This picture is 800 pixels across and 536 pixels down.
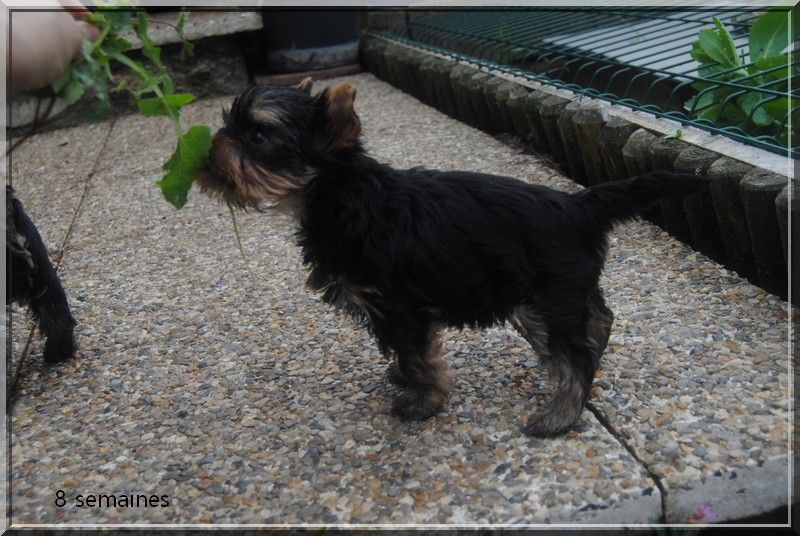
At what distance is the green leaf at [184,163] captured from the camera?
276 cm

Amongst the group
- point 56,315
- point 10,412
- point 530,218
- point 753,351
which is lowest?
point 753,351

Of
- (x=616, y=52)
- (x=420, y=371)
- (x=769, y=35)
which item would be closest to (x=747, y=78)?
(x=769, y=35)

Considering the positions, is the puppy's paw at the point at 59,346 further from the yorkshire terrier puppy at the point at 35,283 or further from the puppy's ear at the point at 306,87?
the puppy's ear at the point at 306,87

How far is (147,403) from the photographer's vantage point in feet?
11.4

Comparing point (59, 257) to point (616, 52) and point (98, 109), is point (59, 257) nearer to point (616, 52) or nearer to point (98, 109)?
point (98, 109)

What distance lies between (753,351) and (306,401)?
188 cm

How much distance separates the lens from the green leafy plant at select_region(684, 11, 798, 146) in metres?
4.18

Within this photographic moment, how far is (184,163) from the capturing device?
282cm

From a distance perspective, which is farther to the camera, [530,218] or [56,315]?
[56,315]

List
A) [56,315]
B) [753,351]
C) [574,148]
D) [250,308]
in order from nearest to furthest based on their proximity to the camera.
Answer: [753,351] → [56,315] → [250,308] → [574,148]

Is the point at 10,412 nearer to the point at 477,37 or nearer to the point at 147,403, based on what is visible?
the point at 147,403

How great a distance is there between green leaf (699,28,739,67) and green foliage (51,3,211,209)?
3.20 metres

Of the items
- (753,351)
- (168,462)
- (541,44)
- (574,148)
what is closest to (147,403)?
(168,462)

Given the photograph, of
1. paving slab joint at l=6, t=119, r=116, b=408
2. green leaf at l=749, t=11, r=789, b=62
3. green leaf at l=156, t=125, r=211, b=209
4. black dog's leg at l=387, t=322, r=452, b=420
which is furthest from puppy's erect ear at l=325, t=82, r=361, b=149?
green leaf at l=749, t=11, r=789, b=62
